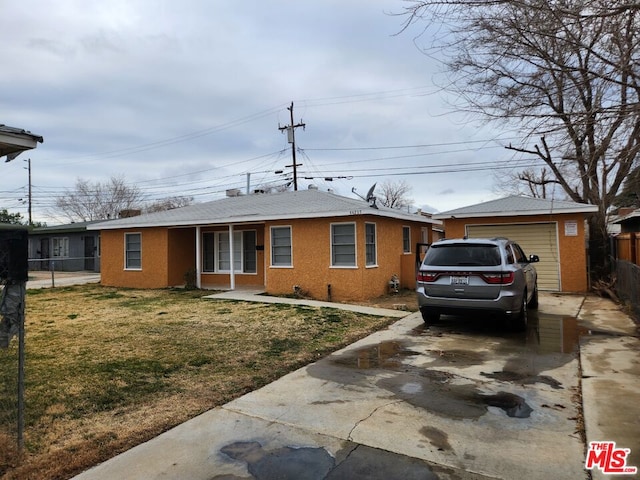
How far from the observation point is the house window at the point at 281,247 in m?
13.9

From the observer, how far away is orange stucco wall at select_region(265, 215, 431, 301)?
12570mm

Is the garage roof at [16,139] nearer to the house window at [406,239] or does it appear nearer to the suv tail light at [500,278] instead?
the suv tail light at [500,278]

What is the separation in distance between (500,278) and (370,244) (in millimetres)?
6038

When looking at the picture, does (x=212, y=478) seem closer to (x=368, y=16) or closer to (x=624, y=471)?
(x=624, y=471)

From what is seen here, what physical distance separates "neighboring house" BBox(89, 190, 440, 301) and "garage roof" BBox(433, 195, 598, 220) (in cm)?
173

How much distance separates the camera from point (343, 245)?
12906mm

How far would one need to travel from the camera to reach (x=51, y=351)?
6.75 metres

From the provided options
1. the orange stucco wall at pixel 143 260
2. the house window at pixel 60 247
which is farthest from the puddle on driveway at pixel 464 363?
the house window at pixel 60 247

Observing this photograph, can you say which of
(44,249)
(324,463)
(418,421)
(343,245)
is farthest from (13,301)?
(44,249)

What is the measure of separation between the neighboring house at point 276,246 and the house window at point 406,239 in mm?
38

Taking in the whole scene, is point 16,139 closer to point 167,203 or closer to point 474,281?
point 474,281

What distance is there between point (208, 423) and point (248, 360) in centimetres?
215

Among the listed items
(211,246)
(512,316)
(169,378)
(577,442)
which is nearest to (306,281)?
(211,246)

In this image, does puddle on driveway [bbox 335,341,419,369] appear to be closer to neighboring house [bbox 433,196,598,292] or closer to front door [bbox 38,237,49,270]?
neighboring house [bbox 433,196,598,292]
